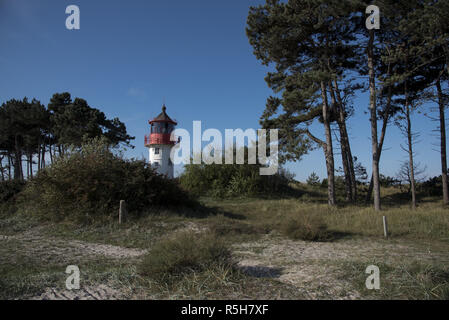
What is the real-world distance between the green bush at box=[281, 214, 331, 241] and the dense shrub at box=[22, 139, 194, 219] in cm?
600

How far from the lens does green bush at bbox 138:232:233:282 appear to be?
13.2 ft

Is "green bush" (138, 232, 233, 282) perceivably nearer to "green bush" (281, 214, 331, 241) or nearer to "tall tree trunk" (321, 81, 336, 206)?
"green bush" (281, 214, 331, 241)

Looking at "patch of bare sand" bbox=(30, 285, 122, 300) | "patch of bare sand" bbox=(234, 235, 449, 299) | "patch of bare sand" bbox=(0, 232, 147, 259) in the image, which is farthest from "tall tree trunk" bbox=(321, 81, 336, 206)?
"patch of bare sand" bbox=(30, 285, 122, 300)

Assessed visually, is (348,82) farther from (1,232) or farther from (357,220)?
(1,232)

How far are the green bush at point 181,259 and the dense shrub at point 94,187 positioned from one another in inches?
273

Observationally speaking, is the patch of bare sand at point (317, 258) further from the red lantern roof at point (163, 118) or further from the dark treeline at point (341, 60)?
the red lantern roof at point (163, 118)

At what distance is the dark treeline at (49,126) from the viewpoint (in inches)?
1021

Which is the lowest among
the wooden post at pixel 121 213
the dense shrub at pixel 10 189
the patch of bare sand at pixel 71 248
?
the patch of bare sand at pixel 71 248

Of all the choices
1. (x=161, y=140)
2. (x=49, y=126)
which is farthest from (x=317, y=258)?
(x=49, y=126)

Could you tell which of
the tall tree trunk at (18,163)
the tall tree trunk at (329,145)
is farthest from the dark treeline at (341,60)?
the tall tree trunk at (18,163)

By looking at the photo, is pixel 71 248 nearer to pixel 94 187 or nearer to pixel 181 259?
pixel 94 187
